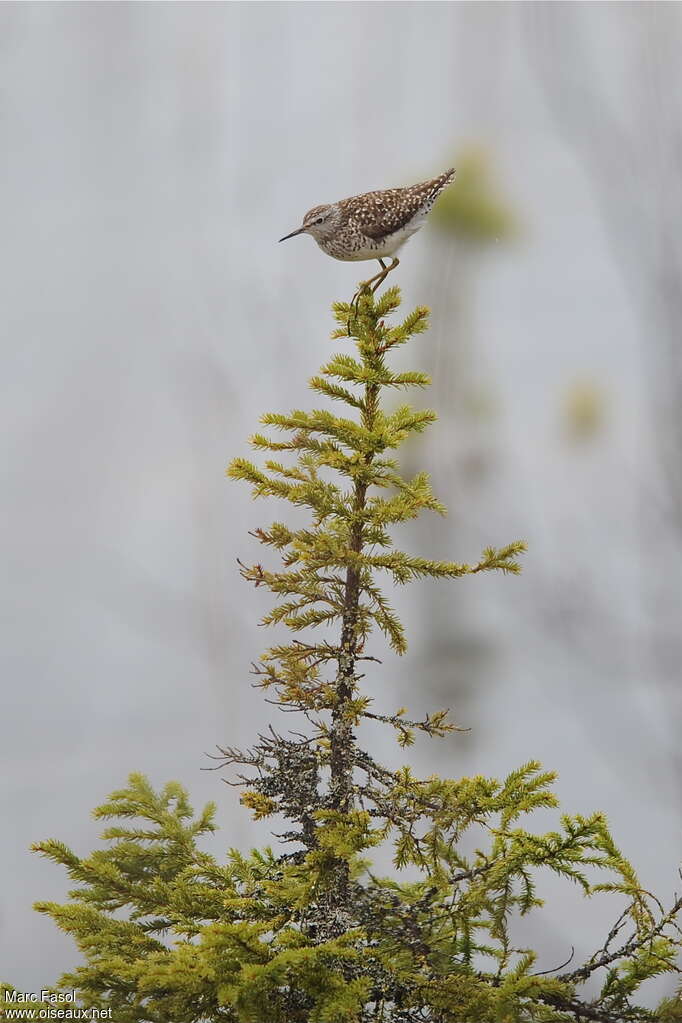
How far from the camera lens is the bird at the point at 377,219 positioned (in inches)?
103

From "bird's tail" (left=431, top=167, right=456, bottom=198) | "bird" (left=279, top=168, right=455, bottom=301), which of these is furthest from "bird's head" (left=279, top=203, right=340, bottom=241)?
"bird's tail" (left=431, top=167, right=456, bottom=198)

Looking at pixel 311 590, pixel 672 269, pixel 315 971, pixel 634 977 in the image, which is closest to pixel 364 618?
pixel 311 590

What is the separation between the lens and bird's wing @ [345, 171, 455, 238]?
2.61m

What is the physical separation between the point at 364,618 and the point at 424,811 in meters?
0.47

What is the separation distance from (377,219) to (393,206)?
66 millimetres

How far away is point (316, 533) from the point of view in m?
2.39

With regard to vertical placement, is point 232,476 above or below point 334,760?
above

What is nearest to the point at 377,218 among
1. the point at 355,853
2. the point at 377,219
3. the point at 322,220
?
the point at 377,219

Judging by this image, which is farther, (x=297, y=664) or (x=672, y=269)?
(x=297, y=664)

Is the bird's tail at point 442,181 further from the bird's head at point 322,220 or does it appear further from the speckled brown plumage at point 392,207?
the bird's head at point 322,220

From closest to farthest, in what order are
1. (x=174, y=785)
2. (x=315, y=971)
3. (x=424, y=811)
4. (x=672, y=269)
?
(x=672, y=269) → (x=315, y=971) → (x=424, y=811) → (x=174, y=785)

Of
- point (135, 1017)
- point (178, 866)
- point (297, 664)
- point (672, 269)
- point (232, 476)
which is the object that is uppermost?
point (232, 476)

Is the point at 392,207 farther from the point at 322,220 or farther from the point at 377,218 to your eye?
the point at 322,220

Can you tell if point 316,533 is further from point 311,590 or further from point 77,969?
point 77,969
